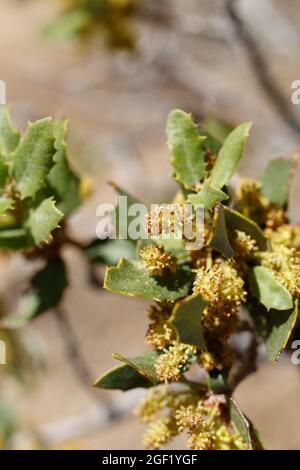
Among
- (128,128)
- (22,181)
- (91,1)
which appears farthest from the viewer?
(128,128)

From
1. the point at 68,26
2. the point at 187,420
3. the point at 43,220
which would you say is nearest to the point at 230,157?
the point at 43,220

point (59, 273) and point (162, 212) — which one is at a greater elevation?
point (162, 212)

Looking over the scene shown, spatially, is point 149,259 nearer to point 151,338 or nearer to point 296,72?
point 151,338

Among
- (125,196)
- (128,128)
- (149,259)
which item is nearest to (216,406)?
(149,259)

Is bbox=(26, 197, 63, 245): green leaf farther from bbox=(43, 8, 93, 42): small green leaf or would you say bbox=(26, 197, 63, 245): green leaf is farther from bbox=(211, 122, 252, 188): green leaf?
bbox=(43, 8, 93, 42): small green leaf

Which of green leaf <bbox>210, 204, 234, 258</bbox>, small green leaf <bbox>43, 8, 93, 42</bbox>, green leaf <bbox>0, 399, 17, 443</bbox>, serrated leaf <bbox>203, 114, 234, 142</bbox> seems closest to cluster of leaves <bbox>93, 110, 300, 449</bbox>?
green leaf <bbox>210, 204, 234, 258</bbox>

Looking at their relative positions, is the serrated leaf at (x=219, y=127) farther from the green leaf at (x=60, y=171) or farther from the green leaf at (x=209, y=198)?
the green leaf at (x=209, y=198)

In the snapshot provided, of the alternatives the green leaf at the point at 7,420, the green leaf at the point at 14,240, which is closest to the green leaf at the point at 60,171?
the green leaf at the point at 14,240
